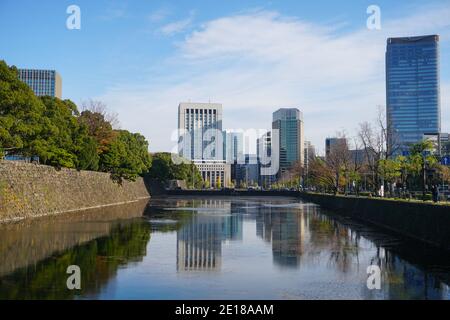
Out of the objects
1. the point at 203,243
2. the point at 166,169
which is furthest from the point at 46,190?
the point at 166,169

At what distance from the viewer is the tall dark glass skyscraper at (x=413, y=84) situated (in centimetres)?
13138

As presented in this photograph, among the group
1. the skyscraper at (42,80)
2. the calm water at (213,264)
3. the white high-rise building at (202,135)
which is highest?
the skyscraper at (42,80)

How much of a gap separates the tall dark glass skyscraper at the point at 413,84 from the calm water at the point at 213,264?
116 meters

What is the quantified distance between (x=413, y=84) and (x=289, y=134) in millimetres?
38397

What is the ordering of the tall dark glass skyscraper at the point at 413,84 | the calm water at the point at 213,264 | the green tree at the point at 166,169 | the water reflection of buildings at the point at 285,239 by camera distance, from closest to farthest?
the calm water at the point at 213,264, the water reflection of buildings at the point at 285,239, the green tree at the point at 166,169, the tall dark glass skyscraper at the point at 413,84

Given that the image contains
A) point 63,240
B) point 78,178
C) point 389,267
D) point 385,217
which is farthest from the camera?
point 78,178

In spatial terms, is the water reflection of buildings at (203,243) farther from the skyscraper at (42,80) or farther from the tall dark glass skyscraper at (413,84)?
the tall dark glass skyscraper at (413,84)

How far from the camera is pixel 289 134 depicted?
151625 millimetres

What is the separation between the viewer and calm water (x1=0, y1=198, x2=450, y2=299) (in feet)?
34.9

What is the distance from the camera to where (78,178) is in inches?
1684

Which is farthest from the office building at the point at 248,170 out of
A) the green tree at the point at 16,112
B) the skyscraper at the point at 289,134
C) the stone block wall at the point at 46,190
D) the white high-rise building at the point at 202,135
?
the green tree at the point at 16,112
